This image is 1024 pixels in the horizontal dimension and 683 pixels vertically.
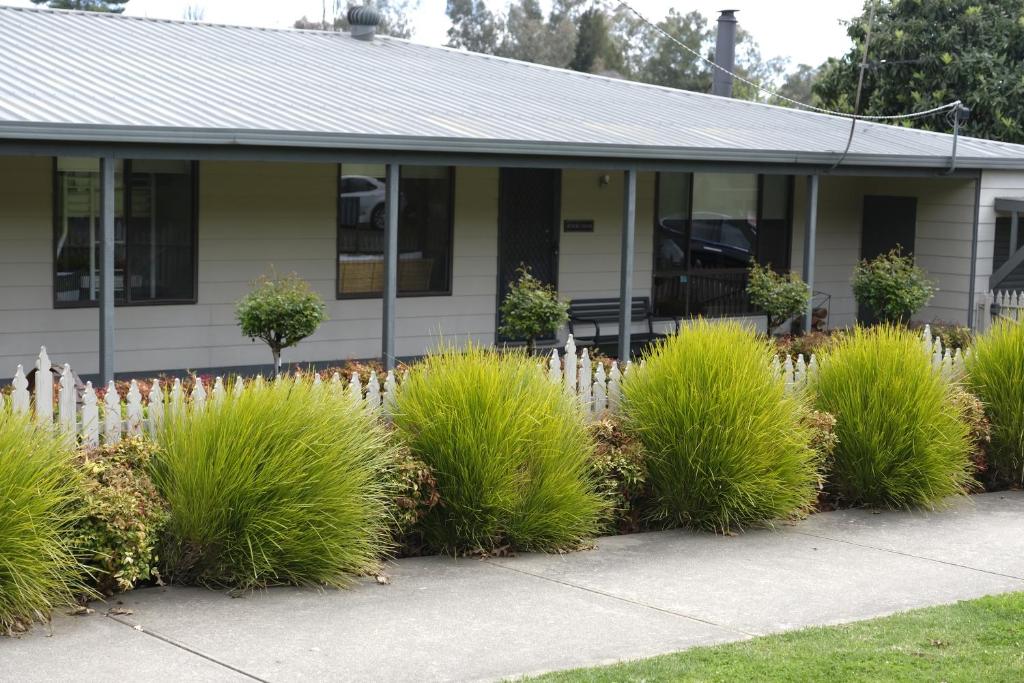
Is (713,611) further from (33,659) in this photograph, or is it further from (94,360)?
(94,360)

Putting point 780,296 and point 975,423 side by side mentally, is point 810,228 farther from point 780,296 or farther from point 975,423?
point 975,423

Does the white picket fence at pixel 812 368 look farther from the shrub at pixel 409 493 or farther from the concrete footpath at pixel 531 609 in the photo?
the shrub at pixel 409 493

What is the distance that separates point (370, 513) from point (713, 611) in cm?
185

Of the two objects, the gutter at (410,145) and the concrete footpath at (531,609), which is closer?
the concrete footpath at (531,609)

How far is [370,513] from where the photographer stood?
7.14m

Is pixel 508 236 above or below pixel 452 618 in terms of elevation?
above

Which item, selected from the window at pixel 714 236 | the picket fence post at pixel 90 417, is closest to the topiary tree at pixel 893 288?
the window at pixel 714 236

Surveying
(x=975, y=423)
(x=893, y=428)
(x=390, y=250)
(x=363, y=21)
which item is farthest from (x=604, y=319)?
(x=893, y=428)

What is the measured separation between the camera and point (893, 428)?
9.12 meters

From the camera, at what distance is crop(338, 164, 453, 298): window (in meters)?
15.1

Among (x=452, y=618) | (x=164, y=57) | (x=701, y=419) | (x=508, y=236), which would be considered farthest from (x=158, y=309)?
(x=452, y=618)

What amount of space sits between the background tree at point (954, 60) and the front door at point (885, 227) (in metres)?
8.22

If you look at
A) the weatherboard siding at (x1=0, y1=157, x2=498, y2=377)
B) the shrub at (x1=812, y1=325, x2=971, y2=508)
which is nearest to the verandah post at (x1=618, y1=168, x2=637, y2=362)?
the weatherboard siding at (x1=0, y1=157, x2=498, y2=377)

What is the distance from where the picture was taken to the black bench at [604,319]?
54.3 feet
